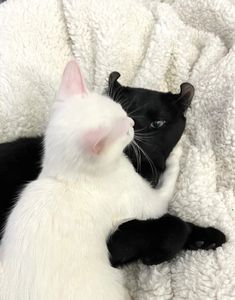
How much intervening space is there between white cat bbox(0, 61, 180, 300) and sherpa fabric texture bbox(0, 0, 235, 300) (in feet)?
0.93

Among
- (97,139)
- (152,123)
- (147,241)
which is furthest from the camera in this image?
(152,123)

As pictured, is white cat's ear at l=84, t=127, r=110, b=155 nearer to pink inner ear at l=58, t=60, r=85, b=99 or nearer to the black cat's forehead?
pink inner ear at l=58, t=60, r=85, b=99

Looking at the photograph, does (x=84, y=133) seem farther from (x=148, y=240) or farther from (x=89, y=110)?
(x=148, y=240)

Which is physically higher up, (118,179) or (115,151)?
(115,151)

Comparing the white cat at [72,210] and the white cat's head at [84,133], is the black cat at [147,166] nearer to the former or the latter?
the white cat at [72,210]

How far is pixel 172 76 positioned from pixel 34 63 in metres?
0.43

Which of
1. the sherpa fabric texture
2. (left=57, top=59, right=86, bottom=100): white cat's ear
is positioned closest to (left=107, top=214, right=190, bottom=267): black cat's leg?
the sherpa fabric texture

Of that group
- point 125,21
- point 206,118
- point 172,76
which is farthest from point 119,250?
point 125,21

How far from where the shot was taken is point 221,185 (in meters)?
1.11

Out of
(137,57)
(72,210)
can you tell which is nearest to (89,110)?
(72,210)

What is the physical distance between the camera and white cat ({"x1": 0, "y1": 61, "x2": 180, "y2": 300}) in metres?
0.79

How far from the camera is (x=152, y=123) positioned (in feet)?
3.52

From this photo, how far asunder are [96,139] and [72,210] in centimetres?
17

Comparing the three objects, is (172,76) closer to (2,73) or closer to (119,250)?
(2,73)
